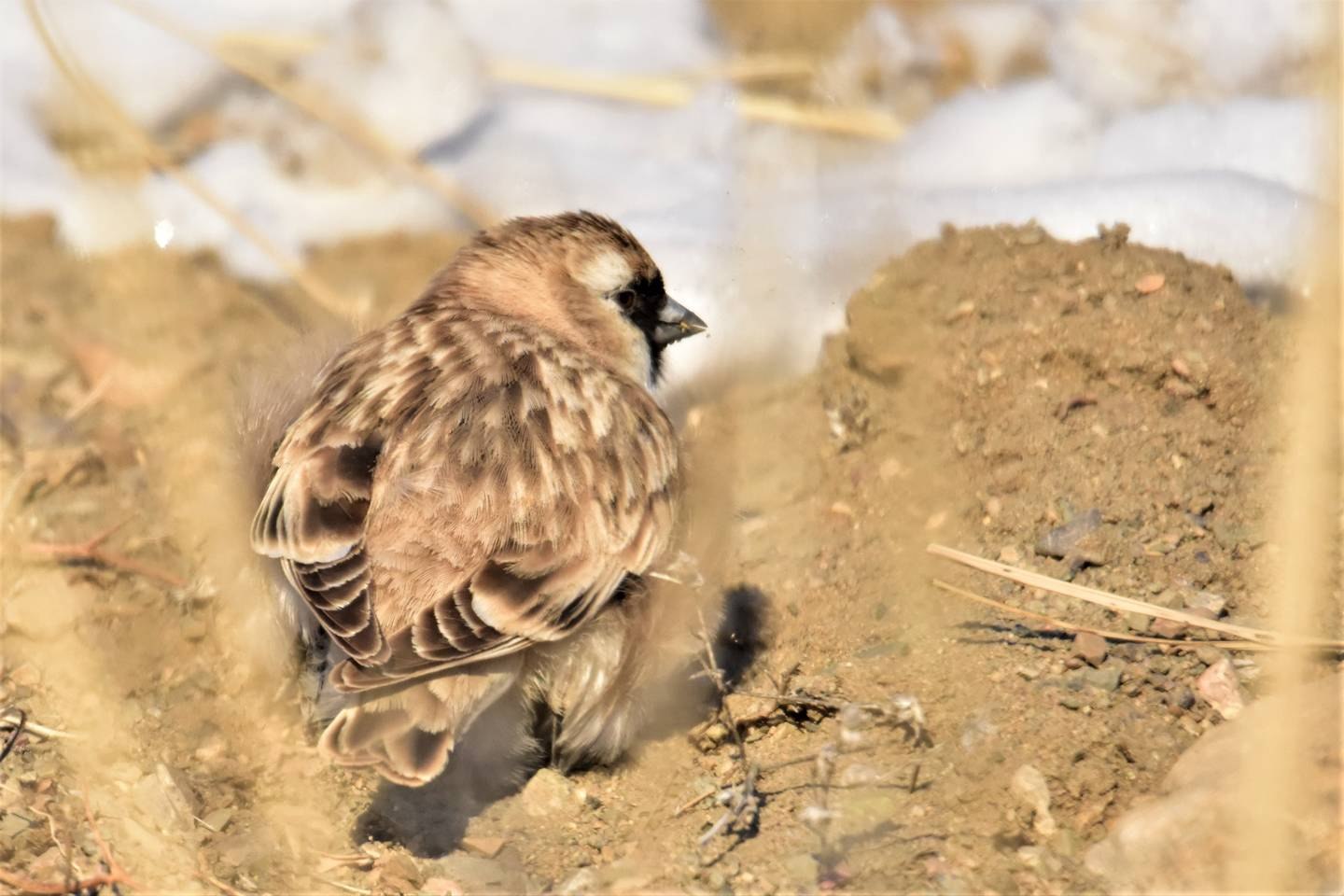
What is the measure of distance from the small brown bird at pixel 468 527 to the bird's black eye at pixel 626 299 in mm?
224

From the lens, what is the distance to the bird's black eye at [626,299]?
4.74m

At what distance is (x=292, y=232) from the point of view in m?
6.74

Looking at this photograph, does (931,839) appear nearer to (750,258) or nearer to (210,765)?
(210,765)

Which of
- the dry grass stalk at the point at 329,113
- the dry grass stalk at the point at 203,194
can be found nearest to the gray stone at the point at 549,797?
the dry grass stalk at the point at 203,194

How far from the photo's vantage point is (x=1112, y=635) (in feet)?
13.0

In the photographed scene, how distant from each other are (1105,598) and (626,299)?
1.65 m

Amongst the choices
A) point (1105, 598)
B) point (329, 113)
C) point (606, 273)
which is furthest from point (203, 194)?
point (1105, 598)

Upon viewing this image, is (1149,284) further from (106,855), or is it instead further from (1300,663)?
(106,855)

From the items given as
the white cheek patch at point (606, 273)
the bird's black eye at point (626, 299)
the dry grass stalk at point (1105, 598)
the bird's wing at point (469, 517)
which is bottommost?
the dry grass stalk at point (1105, 598)

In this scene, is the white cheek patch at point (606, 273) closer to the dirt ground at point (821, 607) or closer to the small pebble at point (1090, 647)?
the dirt ground at point (821, 607)

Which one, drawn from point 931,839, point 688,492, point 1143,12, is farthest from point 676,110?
point 931,839

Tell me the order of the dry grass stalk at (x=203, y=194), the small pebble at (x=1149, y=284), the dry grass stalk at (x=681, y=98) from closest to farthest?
the small pebble at (x=1149, y=284), the dry grass stalk at (x=203, y=194), the dry grass stalk at (x=681, y=98)

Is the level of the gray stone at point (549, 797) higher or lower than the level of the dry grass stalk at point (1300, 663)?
lower

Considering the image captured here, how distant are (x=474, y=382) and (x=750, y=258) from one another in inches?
72.1
